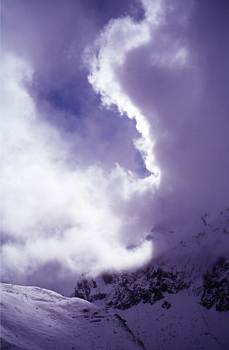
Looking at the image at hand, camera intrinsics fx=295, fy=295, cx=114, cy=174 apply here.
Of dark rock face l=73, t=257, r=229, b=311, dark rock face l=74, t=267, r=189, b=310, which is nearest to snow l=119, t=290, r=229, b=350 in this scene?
dark rock face l=73, t=257, r=229, b=311

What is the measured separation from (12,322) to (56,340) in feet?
15.7

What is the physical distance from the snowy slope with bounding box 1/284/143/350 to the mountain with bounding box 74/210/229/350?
235 ft

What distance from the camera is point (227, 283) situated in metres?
142

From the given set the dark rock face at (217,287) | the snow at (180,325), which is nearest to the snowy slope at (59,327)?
the snow at (180,325)

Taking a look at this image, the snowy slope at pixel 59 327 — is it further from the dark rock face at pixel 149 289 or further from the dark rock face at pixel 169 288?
the dark rock face at pixel 149 289

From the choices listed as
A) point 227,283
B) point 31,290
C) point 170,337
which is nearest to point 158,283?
point 227,283

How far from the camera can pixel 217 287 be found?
142 metres

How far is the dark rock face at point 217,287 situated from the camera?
133m

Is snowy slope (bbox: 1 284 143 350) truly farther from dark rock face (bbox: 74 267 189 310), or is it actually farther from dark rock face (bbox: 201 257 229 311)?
dark rock face (bbox: 74 267 189 310)

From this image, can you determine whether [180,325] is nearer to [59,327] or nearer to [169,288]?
[169,288]

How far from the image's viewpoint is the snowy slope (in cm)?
2772

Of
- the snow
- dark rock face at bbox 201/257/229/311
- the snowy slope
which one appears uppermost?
dark rock face at bbox 201/257/229/311

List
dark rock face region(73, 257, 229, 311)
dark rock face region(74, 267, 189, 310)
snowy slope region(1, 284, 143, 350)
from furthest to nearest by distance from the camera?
dark rock face region(74, 267, 189, 310), dark rock face region(73, 257, 229, 311), snowy slope region(1, 284, 143, 350)

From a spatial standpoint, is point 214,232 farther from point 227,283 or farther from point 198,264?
point 227,283
